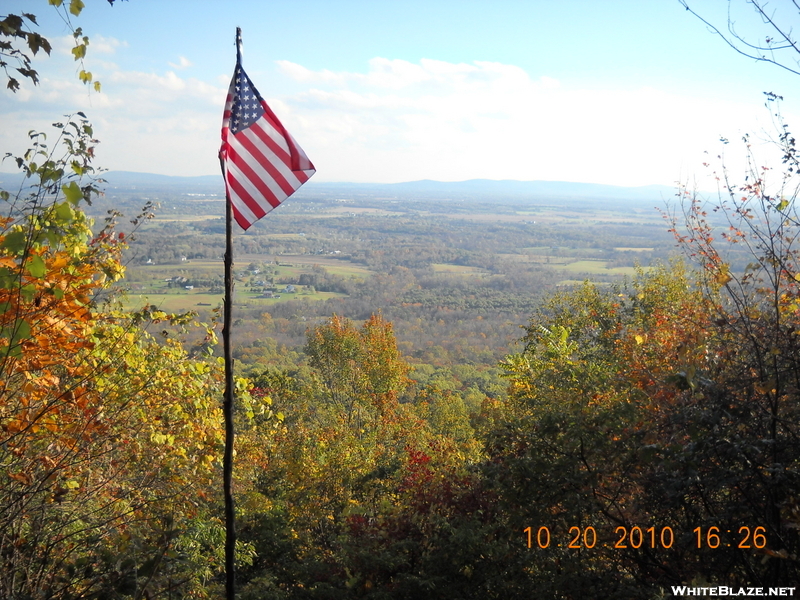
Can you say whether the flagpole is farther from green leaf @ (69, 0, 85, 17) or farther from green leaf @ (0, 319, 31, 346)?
green leaf @ (69, 0, 85, 17)

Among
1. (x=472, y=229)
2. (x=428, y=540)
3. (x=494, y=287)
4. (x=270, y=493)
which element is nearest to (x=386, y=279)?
(x=494, y=287)

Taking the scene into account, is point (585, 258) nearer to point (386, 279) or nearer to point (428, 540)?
point (386, 279)

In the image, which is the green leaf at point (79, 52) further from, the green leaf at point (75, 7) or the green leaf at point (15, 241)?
the green leaf at point (15, 241)
